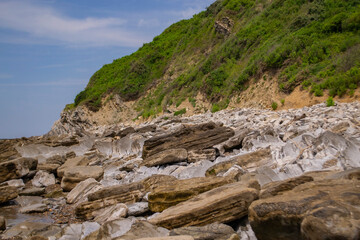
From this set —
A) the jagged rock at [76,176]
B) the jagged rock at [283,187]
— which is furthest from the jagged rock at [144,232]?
the jagged rock at [76,176]

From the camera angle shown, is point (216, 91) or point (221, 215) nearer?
point (221, 215)

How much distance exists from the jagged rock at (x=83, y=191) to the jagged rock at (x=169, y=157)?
5.40 ft

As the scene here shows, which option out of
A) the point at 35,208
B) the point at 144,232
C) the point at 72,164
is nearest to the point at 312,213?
Answer: the point at 144,232

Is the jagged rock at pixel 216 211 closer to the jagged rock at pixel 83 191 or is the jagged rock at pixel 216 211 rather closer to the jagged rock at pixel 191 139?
the jagged rock at pixel 83 191

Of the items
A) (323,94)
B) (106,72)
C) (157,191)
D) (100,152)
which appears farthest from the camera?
(106,72)

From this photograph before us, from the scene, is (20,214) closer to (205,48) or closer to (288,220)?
(288,220)

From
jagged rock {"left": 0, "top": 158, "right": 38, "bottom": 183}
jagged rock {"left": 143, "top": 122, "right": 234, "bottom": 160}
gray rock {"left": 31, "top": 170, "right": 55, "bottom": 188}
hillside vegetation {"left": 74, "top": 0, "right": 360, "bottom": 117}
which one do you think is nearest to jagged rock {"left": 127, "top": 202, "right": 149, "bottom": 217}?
jagged rock {"left": 143, "top": 122, "right": 234, "bottom": 160}

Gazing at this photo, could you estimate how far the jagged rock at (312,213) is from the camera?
2668mm

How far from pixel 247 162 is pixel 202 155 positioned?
2.03 metres

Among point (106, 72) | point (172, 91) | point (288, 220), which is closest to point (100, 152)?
point (288, 220)

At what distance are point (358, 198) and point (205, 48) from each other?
98.1 feet

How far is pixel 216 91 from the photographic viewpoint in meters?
21.5

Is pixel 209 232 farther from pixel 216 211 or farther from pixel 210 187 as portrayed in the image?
pixel 210 187

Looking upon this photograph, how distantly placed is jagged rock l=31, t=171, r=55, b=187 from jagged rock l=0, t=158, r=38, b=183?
517 mm
